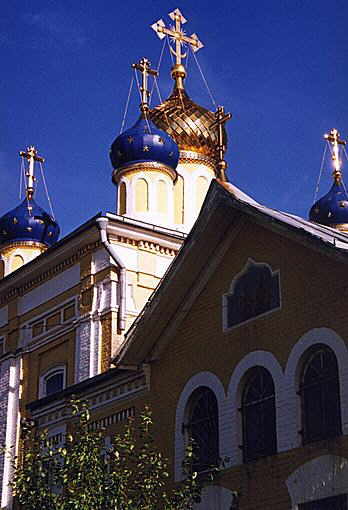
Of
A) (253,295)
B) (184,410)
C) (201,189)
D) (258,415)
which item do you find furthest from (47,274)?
(258,415)

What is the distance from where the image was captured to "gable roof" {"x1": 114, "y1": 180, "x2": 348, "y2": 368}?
44.6 feet

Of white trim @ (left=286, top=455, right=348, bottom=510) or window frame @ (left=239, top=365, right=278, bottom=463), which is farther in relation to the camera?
window frame @ (left=239, top=365, right=278, bottom=463)

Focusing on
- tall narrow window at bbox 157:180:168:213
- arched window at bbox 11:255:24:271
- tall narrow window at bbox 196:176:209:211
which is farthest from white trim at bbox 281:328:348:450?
arched window at bbox 11:255:24:271

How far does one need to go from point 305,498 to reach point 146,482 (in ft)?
5.89

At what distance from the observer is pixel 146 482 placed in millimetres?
11586

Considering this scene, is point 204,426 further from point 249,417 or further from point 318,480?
point 318,480

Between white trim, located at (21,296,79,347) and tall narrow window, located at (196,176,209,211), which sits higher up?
tall narrow window, located at (196,176,209,211)

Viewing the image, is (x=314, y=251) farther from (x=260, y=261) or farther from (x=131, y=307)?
(x=131, y=307)

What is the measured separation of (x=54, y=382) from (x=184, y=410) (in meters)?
8.02

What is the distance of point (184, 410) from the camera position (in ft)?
46.1

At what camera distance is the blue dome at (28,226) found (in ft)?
88.9

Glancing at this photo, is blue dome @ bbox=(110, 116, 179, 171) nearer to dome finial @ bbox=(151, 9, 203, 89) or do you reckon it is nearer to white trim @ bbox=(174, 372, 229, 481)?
dome finial @ bbox=(151, 9, 203, 89)

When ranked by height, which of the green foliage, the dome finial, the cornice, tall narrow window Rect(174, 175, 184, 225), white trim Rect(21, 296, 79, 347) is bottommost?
the green foliage

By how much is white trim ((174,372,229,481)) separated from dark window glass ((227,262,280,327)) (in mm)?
773
